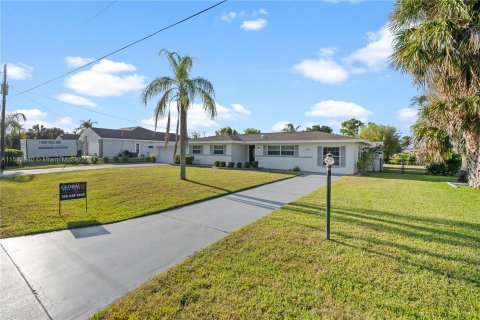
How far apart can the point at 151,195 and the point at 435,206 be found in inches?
374

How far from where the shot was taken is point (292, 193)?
9.41 metres

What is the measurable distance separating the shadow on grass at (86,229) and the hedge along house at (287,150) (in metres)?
15.7

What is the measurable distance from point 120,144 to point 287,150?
2367cm

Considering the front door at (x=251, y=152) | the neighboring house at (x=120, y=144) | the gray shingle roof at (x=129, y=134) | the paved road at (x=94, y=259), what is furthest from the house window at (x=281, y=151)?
the gray shingle roof at (x=129, y=134)

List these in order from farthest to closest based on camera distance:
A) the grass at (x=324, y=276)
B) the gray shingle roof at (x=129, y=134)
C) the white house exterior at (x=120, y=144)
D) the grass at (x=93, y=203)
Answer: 1. the gray shingle roof at (x=129, y=134)
2. the white house exterior at (x=120, y=144)
3. the grass at (x=93, y=203)
4. the grass at (x=324, y=276)

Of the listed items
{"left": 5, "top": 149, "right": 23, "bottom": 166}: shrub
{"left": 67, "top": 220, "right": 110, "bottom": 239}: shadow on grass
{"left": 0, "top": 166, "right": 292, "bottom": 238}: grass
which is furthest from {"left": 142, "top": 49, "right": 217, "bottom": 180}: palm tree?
{"left": 5, "top": 149, "right": 23, "bottom": 166}: shrub

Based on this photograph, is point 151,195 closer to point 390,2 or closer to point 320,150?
point 390,2

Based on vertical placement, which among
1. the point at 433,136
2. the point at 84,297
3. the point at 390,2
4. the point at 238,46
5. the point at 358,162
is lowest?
the point at 84,297

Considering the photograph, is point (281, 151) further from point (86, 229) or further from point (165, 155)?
point (86, 229)

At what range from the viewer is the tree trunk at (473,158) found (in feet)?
31.6

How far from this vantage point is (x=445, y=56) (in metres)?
7.57

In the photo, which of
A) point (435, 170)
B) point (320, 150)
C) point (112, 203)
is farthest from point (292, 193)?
point (435, 170)

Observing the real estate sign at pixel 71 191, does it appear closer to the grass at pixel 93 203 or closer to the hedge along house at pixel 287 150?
the grass at pixel 93 203

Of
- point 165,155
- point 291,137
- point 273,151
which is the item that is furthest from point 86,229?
point 165,155
